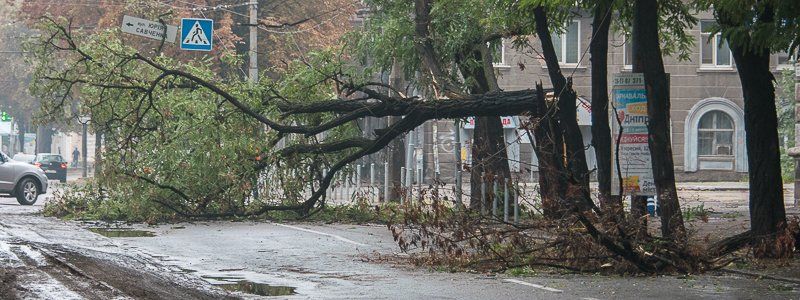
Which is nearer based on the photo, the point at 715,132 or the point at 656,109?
the point at 656,109

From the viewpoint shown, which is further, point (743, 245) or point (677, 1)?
point (677, 1)

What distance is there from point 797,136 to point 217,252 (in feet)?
49.0

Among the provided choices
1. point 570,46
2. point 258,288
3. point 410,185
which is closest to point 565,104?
point 410,185

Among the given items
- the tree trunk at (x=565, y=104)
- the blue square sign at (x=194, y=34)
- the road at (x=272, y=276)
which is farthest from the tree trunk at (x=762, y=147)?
the blue square sign at (x=194, y=34)

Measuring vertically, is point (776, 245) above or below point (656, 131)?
below

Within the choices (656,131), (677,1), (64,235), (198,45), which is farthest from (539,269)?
(198,45)

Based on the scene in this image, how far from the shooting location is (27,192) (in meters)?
34.5

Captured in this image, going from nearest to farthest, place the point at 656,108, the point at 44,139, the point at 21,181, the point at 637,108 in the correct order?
the point at 656,108 → the point at 637,108 → the point at 21,181 → the point at 44,139

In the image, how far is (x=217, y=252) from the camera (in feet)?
58.3

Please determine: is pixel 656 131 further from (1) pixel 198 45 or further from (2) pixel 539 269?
(1) pixel 198 45

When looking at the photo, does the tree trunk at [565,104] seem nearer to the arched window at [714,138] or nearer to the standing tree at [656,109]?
the standing tree at [656,109]

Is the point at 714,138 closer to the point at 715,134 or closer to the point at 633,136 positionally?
the point at 715,134

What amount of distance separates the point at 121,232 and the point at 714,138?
32544 millimetres

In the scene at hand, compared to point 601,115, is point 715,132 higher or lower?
higher
